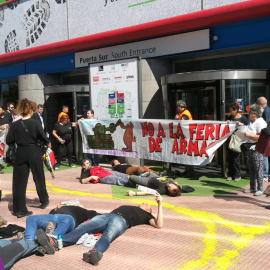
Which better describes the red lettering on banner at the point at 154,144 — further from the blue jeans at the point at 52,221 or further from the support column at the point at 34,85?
the support column at the point at 34,85

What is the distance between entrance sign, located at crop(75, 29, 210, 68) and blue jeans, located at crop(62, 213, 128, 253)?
6.67m

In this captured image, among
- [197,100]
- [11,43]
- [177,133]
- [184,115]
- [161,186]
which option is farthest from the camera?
[11,43]

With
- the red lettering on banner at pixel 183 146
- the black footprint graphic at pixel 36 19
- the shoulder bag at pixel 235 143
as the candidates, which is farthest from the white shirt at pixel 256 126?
the black footprint graphic at pixel 36 19

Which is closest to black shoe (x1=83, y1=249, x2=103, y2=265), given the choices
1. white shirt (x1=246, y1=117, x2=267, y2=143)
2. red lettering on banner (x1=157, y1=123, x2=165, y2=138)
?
white shirt (x1=246, y1=117, x2=267, y2=143)

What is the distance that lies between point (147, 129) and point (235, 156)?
7.58 feet

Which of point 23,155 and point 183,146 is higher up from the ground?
point 23,155

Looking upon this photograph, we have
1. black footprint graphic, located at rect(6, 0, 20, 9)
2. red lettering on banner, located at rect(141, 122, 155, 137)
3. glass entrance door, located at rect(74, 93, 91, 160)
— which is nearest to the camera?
red lettering on banner, located at rect(141, 122, 155, 137)

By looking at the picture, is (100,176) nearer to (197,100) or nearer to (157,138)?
(157,138)

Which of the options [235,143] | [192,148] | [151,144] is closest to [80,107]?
[151,144]

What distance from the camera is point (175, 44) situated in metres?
11.0

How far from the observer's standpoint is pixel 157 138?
9.62 metres

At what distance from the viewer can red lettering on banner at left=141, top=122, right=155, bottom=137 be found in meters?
9.73

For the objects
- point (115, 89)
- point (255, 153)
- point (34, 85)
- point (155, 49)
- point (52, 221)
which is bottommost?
point (52, 221)

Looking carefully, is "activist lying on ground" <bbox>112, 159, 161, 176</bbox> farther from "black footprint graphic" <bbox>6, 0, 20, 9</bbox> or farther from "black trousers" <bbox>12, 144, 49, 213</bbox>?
"black footprint graphic" <bbox>6, 0, 20, 9</bbox>
